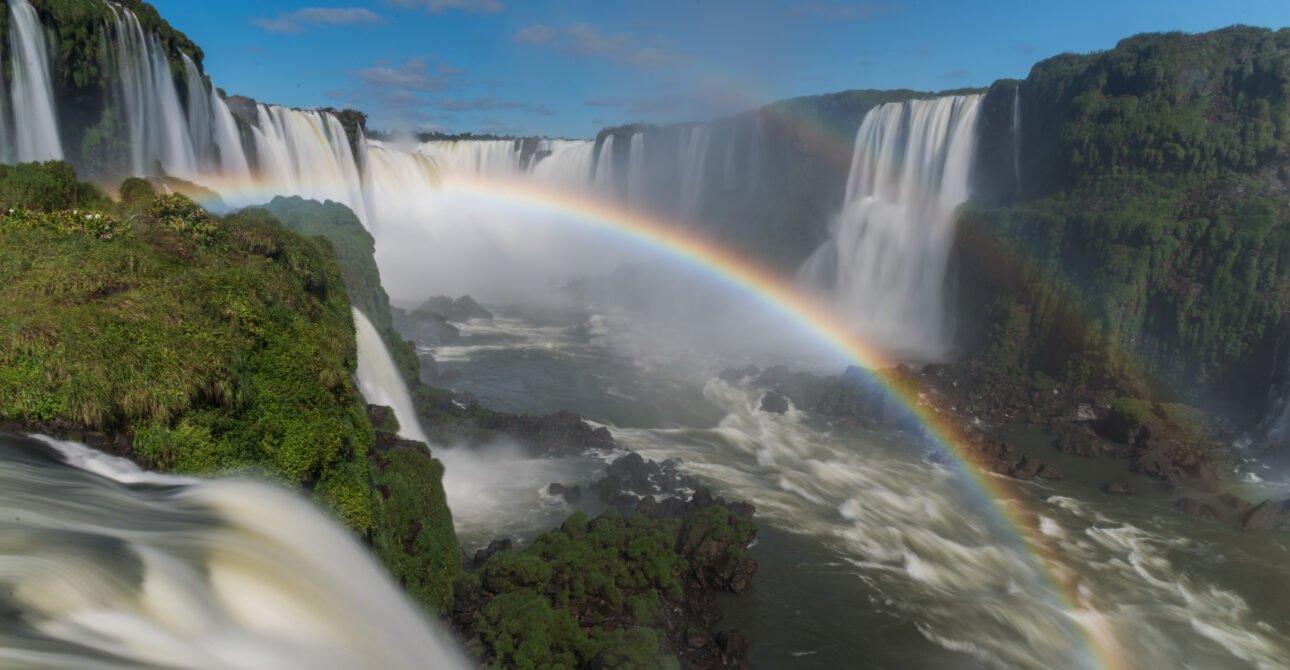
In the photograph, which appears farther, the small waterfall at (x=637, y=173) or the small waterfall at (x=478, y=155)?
the small waterfall at (x=478, y=155)

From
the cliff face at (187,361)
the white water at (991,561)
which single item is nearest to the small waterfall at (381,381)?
the cliff face at (187,361)

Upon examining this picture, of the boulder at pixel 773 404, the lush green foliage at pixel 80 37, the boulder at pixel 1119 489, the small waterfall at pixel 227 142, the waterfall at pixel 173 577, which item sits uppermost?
the lush green foliage at pixel 80 37

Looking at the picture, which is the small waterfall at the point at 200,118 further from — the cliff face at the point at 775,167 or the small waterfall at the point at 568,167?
the cliff face at the point at 775,167

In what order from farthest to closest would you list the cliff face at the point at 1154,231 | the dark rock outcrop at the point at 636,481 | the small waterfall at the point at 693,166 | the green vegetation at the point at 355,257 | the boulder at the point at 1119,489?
the small waterfall at the point at 693,166, the cliff face at the point at 1154,231, the green vegetation at the point at 355,257, the boulder at the point at 1119,489, the dark rock outcrop at the point at 636,481

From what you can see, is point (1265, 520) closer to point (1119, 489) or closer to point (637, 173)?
point (1119, 489)

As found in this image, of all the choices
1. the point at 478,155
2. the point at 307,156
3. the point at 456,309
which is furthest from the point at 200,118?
the point at 478,155

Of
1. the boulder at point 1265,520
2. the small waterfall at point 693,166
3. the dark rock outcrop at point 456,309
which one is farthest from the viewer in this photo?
the small waterfall at point 693,166

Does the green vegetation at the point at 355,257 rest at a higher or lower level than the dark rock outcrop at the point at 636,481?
higher
